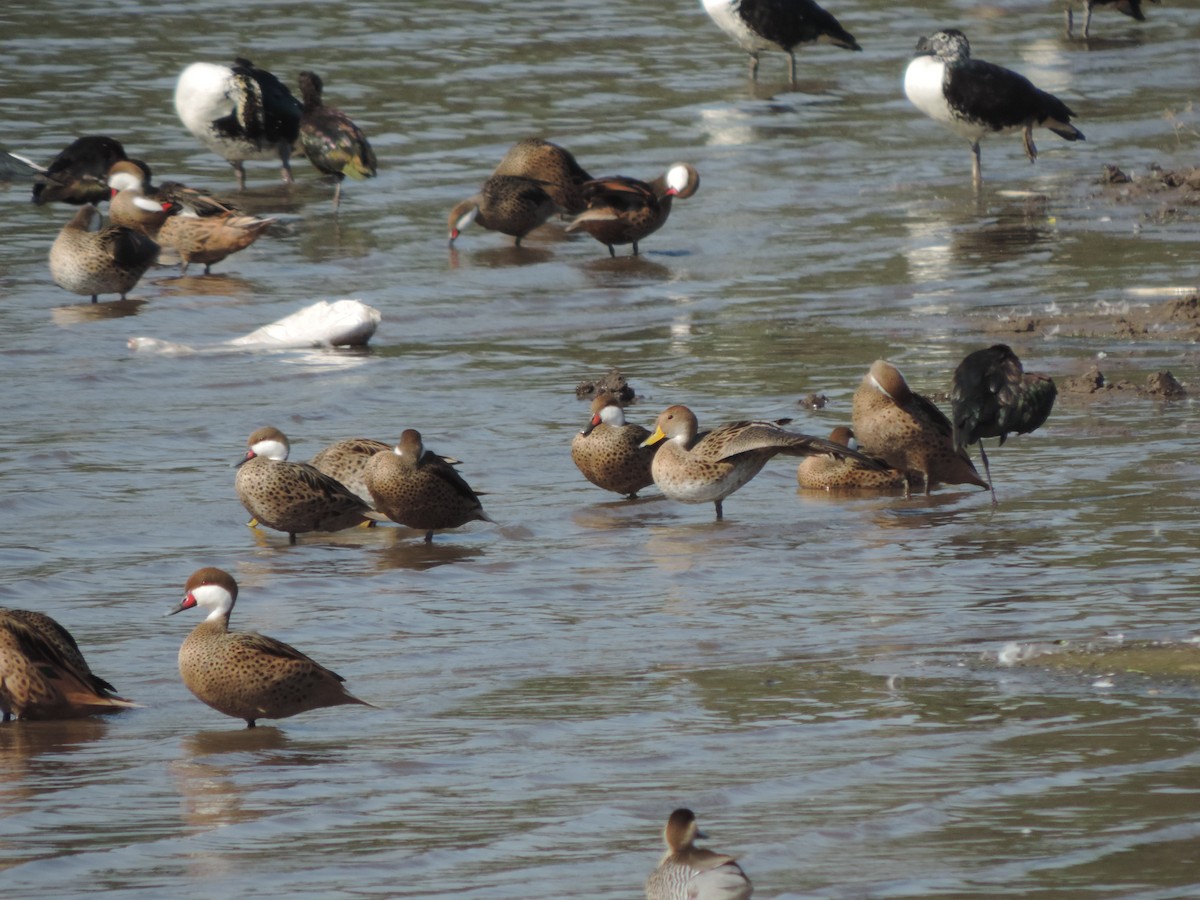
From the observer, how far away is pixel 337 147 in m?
18.1

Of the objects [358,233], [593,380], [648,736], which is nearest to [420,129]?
[358,233]

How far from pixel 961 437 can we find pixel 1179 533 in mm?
1282

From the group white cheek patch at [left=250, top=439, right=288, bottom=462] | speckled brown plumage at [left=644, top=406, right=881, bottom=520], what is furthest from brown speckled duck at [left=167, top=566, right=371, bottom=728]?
speckled brown plumage at [left=644, top=406, right=881, bottom=520]

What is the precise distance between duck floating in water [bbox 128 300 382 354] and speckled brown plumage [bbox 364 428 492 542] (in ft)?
12.8

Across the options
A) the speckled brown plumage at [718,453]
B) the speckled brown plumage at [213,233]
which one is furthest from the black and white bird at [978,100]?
the speckled brown plumage at [718,453]

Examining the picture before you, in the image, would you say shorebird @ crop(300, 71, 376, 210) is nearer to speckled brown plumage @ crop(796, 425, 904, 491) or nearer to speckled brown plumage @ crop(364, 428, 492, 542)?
speckled brown plumage @ crop(796, 425, 904, 491)

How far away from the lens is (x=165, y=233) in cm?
1608

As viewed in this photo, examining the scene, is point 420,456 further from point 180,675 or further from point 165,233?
point 165,233

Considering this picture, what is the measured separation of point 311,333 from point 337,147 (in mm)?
4806

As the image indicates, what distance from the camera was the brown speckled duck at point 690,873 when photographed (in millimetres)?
4793

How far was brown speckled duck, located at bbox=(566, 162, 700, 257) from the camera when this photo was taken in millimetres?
16219

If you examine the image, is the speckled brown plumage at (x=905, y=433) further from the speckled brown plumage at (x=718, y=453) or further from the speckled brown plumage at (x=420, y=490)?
the speckled brown plumage at (x=420, y=490)

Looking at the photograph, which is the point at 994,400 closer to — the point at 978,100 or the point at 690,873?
the point at 690,873

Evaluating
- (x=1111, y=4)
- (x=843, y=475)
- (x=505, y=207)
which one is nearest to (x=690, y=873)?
(x=843, y=475)
